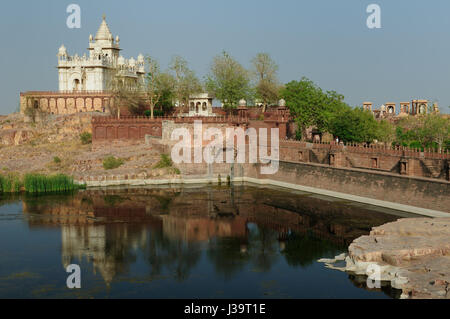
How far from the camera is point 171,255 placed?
29.9 meters

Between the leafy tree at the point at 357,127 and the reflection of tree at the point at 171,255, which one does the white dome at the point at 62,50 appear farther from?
the reflection of tree at the point at 171,255

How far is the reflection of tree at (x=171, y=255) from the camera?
2712 cm

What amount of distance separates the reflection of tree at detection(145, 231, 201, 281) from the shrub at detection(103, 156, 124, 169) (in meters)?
24.4

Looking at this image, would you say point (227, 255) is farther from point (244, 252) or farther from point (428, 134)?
point (428, 134)

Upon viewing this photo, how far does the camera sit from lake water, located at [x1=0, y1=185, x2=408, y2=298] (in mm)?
24516

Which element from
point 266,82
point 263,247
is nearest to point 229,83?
point 266,82

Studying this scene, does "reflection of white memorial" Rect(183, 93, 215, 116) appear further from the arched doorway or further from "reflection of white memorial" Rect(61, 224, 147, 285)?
"reflection of white memorial" Rect(61, 224, 147, 285)

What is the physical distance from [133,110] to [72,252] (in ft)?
156

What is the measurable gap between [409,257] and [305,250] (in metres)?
6.61
